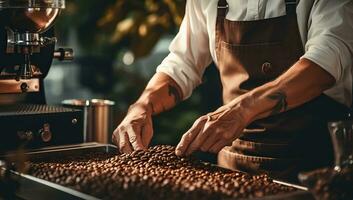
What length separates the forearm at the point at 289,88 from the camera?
264 centimetres

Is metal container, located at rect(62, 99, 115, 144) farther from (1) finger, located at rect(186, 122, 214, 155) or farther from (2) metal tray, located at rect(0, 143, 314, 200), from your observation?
(1) finger, located at rect(186, 122, 214, 155)

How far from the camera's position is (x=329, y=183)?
1865mm

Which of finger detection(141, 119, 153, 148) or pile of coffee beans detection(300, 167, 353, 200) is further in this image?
finger detection(141, 119, 153, 148)

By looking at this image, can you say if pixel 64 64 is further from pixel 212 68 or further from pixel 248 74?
pixel 248 74

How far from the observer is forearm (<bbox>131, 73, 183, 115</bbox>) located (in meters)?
3.06

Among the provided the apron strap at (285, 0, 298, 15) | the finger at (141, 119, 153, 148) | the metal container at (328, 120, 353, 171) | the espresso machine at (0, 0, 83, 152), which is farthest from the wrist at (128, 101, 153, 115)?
the metal container at (328, 120, 353, 171)

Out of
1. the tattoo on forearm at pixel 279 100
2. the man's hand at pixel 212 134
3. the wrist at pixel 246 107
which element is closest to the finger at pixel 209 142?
the man's hand at pixel 212 134

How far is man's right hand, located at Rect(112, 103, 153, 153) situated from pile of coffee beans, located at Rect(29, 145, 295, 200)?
4.4 inches

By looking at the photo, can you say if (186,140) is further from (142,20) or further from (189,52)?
(142,20)

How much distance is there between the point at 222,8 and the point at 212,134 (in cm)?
71

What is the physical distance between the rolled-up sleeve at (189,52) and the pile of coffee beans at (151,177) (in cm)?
59

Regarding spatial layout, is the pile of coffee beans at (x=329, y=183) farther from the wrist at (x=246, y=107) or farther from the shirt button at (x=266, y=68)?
the shirt button at (x=266, y=68)

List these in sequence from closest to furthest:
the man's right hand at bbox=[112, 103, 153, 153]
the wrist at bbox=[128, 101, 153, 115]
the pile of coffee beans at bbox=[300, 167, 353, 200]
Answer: the pile of coffee beans at bbox=[300, 167, 353, 200] → the man's right hand at bbox=[112, 103, 153, 153] → the wrist at bbox=[128, 101, 153, 115]

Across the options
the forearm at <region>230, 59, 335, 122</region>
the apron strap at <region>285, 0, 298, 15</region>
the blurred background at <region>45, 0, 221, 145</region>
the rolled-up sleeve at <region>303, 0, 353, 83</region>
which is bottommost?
the blurred background at <region>45, 0, 221, 145</region>
